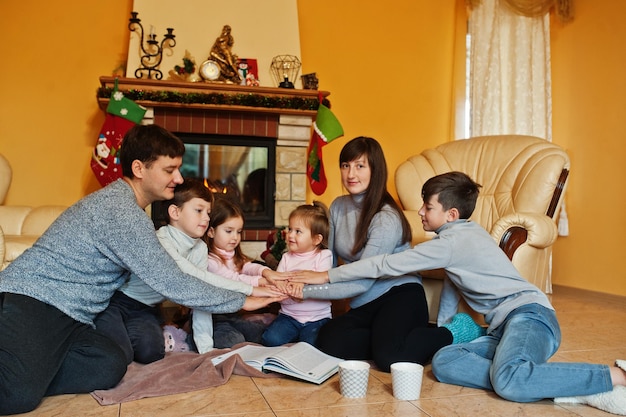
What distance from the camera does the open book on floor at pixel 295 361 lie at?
86.1 inches

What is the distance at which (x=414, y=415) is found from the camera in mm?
1883

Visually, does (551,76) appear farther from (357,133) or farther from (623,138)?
(357,133)

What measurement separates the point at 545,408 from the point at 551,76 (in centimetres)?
398

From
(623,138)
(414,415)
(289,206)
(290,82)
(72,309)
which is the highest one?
(290,82)

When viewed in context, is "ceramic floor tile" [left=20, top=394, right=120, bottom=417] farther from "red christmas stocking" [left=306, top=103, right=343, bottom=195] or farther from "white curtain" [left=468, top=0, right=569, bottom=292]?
"white curtain" [left=468, top=0, right=569, bottom=292]

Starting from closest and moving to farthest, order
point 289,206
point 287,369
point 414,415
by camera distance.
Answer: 1. point 414,415
2. point 287,369
3. point 289,206

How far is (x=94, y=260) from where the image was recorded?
212 cm

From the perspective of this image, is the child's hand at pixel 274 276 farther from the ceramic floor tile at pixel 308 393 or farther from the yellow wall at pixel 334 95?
the yellow wall at pixel 334 95

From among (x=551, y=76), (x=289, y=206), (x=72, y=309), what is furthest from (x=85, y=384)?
(x=551, y=76)

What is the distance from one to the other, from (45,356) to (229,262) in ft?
3.43

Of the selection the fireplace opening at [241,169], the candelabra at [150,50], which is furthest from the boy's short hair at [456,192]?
the candelabra at [150,50]

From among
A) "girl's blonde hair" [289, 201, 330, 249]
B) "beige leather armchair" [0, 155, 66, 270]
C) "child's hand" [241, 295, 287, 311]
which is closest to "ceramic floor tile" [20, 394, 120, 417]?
"child's hand" [241, 295, 287, 311]

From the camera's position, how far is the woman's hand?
2590mm

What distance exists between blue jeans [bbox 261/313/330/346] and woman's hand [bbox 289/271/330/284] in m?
0.24
